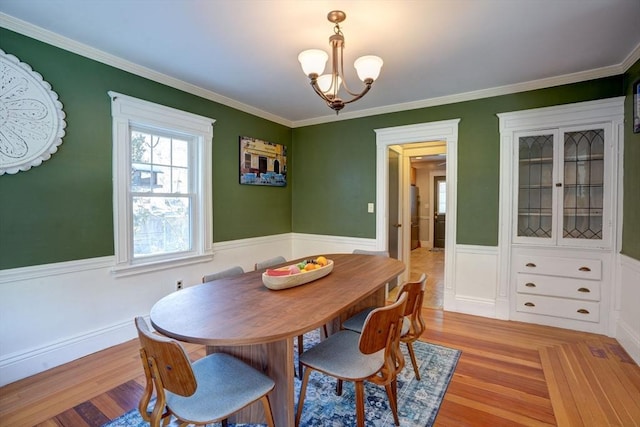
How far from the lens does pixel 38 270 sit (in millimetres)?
2283

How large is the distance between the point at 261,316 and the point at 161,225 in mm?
2229

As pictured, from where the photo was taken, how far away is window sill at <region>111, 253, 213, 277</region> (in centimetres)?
272

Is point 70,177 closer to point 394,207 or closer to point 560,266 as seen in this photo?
point 394,207

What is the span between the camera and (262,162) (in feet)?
13.7

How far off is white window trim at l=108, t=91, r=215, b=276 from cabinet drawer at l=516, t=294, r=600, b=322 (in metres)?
3.52

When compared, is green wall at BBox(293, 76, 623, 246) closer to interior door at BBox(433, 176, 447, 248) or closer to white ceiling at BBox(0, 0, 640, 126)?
A: white ceiling at BBox(0, 0, 640, 126)

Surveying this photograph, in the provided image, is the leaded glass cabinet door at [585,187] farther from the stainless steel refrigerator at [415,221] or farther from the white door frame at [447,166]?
the stainless steel refrigerator at [415,221]

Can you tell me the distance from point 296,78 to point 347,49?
2.37 ft

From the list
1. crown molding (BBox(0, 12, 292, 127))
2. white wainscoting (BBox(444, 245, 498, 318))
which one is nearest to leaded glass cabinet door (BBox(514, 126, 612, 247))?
white wainscoting (BBox(444, 245, 498, 318))

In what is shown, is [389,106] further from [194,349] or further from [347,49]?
[194,349]

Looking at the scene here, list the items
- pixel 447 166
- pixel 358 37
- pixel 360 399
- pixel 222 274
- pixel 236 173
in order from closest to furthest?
pixel 360 399 → pixel 222 274 → pixel 358 37 → pixel 447 166 → pixel 236 173

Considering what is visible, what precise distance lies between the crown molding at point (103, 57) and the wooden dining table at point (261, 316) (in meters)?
2.17

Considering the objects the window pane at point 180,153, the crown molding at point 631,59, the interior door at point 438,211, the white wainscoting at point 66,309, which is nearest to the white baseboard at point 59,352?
the white wainscoting at point 66,309


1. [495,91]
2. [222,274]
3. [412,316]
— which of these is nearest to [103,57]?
[222,274]
